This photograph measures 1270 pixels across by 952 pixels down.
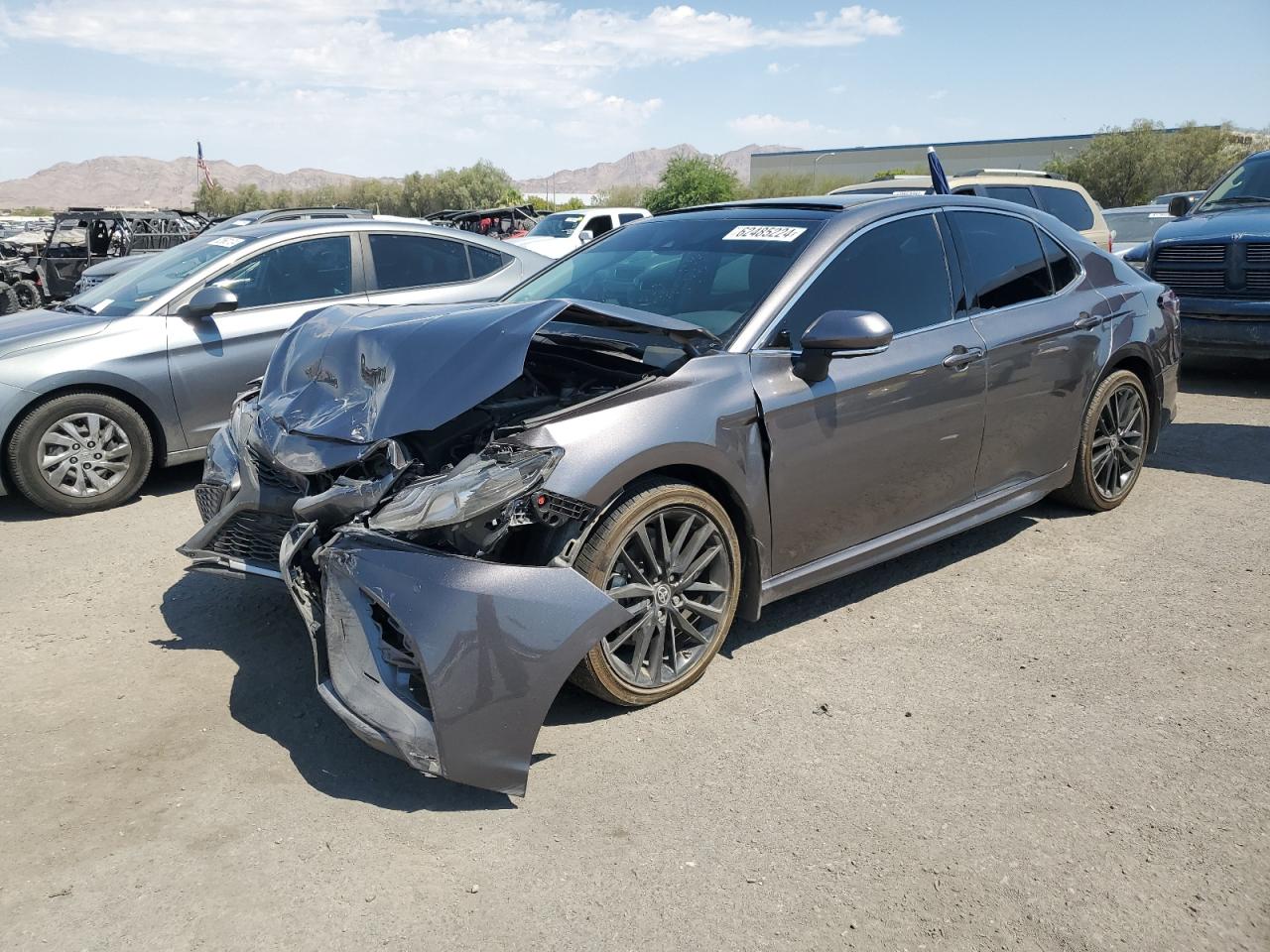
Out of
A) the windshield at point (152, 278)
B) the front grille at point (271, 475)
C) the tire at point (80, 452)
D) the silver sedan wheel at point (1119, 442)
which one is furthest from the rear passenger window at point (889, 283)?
the windshield at point (152, 278)

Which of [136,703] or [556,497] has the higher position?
[556,497]

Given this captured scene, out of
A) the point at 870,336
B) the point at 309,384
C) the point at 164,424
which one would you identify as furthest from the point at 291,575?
the point at 164,424

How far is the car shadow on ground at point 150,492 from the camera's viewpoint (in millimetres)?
6258

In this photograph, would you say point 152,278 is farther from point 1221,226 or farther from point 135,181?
point 135,181

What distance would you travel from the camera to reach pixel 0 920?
2646 millimetres

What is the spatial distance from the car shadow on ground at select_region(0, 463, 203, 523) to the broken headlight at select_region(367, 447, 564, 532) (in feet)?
12.1

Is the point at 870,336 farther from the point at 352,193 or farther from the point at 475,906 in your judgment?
the point at 352,193

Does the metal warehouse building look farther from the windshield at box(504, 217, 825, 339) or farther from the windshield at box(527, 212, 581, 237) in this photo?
the windshield at box(504, 217, 825, 339)

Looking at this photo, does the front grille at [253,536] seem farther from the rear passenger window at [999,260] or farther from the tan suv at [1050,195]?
the tan suv at [1050,195]

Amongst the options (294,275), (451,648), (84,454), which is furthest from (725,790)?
(294,275)

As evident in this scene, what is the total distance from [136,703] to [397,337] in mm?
1703

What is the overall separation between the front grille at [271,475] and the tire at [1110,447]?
4.01 m

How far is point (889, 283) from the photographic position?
4.47 meters

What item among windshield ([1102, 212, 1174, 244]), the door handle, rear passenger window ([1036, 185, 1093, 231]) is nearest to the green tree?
windshield ([1102, 212, 1174, 244])
